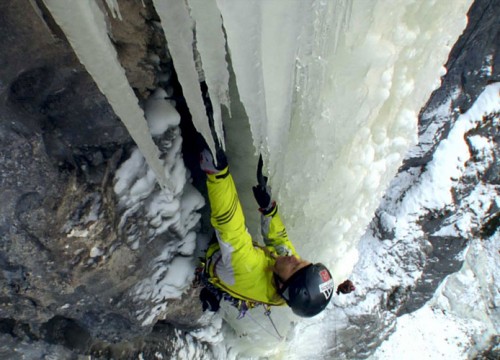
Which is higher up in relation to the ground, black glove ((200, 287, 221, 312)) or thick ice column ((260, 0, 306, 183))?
thick ice column ((260, 0, 306, 183))

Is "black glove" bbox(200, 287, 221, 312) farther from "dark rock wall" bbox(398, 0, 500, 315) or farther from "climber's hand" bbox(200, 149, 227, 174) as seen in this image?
"dark rock wall" bbox(398, 0, 500, 315)

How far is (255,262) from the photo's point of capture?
7.41 feet

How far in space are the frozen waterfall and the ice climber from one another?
0.68 ft

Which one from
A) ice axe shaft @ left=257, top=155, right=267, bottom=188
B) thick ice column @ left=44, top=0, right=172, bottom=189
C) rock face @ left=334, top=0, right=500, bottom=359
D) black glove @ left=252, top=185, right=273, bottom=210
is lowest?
rock face @ left=334, top=0, right=500, bottom=359

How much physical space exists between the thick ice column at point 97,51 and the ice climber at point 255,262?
0.55 meters

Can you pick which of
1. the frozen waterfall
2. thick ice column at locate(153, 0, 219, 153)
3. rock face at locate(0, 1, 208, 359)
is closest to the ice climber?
the frozen waterfall

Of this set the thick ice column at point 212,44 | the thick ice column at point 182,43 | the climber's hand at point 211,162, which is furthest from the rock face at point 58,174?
the thick ice column at point 212,44

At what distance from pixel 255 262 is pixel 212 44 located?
4.28 feet

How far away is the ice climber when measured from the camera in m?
2.04

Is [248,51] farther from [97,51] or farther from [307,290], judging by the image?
[307,290]

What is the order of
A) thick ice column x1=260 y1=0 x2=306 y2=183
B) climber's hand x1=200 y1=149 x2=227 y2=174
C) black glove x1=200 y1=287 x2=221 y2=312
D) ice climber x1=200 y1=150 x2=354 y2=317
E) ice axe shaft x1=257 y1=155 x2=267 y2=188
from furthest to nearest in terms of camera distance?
black glove x1=200 y1=287 x2=221 y2=312
ice axe shaft x1=257 y1=155 x2=267 y2=188
ice climber x1=200 y1=150 x2=354 y2=317
climber's hand x1=200 y1=149 x2=227 y2=174
thick ice column x1=260 y1=0 x2=306 y2=183

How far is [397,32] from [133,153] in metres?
1.42

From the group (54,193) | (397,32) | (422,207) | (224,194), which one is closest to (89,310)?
(54,193)

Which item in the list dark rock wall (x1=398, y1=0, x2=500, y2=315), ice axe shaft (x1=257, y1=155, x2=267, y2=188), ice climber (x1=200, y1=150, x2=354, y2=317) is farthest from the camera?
dark rock wall (x1=398, y1=0, x2=500, y2=315)
